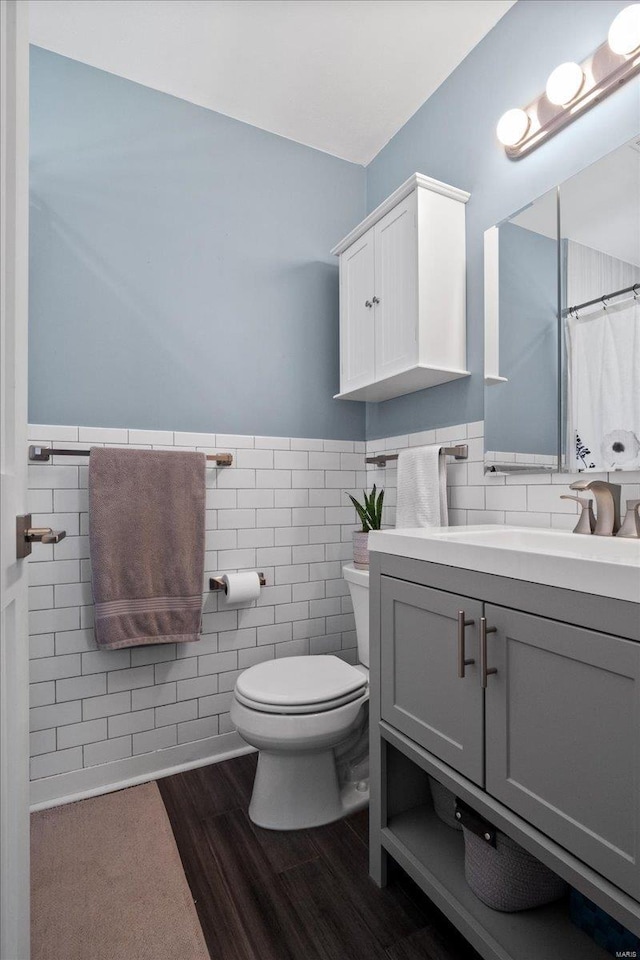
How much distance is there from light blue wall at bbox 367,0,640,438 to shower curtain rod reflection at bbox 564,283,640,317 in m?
0.38

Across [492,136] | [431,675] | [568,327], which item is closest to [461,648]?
[431,675]

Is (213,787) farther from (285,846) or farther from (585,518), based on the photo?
(585,518)

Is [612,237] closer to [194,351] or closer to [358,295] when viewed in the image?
[358,295]

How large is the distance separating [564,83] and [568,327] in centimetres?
69

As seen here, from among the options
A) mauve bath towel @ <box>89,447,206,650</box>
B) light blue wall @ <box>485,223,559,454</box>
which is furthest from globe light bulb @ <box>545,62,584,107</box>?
mauve bath towel @ <box>89,447,206,650</box>

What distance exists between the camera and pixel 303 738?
153cm

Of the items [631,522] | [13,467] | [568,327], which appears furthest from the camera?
[568,327]

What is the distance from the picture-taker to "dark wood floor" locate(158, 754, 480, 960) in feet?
3.91

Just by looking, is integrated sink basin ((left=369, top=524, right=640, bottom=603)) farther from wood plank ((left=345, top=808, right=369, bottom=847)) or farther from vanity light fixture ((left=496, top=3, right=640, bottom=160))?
vanity light fixture ((left=496, top=3, right=640, bottom=160))

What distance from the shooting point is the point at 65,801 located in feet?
5.82

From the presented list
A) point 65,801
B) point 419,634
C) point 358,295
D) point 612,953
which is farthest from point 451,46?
point 65,801

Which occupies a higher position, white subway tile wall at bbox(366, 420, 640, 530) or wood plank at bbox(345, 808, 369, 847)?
white subway tile wall at bbox(366, 420, 640, 530)

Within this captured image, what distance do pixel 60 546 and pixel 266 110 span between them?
1945mm

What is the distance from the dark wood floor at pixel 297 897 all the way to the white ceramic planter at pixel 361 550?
2.84 feet
